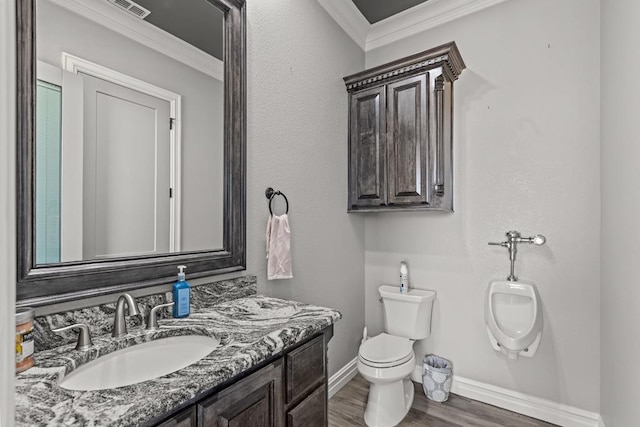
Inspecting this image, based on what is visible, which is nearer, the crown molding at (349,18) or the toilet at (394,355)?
the toilet at (394,355)

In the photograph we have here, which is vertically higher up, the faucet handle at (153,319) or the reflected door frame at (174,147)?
the reflected door frame at (174,147)

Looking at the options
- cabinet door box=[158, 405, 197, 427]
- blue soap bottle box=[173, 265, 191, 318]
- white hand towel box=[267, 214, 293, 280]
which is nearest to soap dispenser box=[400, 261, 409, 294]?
white hand towel box=[267, 214, 293, 280]

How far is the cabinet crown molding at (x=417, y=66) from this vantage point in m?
1.90

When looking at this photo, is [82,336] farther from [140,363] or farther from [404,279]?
[404,279]

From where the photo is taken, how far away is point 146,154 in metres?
1.19

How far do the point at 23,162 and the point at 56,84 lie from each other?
263mm

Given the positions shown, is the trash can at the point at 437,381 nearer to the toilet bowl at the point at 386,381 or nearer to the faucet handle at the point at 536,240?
the toilet bowl at the point at 386,381

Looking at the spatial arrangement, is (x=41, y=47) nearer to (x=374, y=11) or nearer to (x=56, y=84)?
(x=56, y=84)

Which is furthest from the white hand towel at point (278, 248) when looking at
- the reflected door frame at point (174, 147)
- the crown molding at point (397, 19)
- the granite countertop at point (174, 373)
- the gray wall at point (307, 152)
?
the crown molding at point (397, 19)

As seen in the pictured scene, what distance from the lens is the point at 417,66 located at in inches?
78.3

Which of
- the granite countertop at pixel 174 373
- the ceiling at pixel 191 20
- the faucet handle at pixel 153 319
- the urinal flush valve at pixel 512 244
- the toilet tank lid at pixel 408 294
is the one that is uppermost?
the ceiling at pixel 191 20

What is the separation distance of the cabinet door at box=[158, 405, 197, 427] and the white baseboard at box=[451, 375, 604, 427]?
2026mm

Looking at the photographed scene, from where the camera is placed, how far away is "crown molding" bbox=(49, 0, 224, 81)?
1032 millimetres

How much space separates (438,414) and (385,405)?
390 mm
